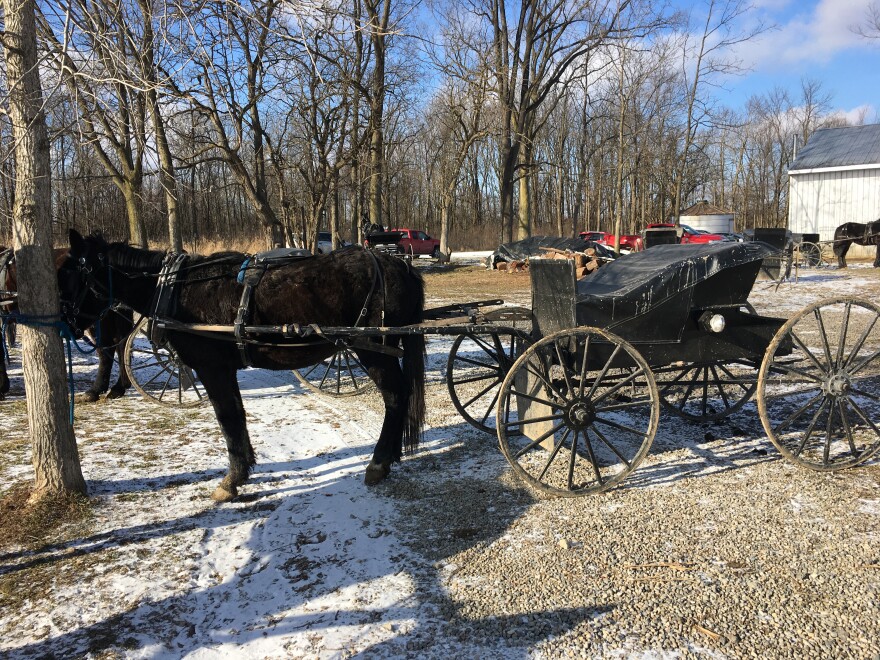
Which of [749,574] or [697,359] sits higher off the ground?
[697,359]

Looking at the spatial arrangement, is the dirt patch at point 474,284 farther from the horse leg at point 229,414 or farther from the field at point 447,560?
the horse leg at point 229,414

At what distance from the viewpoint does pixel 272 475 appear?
4.86 metres

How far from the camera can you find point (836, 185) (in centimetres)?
2858

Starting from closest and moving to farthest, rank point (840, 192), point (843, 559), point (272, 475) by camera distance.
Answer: point (843, 559)
point (272, 475)
point (840, 192)

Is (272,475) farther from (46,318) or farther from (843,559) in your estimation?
(843,559)

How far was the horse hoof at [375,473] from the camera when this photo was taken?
181 inches

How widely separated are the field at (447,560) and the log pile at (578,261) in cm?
1341

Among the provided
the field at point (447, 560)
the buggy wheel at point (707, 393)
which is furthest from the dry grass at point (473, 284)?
the field at point (447, 560)

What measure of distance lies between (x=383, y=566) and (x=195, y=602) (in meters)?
1.01

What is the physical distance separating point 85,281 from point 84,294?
0.12 metres

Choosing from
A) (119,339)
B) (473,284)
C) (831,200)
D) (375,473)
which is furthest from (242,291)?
(831,200)

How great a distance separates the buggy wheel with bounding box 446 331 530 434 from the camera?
17.2 feet

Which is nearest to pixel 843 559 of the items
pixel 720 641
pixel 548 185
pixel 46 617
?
pixel 720 641

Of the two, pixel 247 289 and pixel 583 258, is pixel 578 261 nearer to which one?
pixel 583 258
